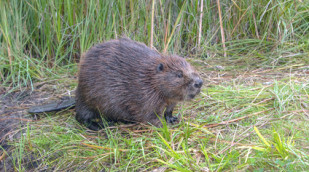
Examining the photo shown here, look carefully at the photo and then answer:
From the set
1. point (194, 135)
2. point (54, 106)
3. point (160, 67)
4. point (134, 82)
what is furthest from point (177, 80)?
point (54, 106)

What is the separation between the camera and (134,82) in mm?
2602

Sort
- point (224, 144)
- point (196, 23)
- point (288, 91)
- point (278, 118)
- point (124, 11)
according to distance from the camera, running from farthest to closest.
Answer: point (196, 23) < point (124, 11) < point (288, 91) < point (278, 118) < point (224, 144)

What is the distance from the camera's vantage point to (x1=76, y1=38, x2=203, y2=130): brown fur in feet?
8.38

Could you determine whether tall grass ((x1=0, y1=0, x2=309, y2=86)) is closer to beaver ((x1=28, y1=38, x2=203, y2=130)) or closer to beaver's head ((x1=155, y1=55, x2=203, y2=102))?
beaver ((x1=28, y1=38, x2=203, y2=130))

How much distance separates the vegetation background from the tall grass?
1cm

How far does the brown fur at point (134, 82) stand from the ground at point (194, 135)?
0.41ft

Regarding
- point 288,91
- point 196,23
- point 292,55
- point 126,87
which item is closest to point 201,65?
point 196,23

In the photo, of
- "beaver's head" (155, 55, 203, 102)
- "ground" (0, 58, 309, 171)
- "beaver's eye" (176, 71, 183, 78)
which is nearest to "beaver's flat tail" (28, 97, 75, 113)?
"ground" (0, 58, 309, 171)

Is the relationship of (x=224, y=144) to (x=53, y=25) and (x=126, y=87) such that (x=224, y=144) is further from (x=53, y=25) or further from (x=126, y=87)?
(x=53, y=25)

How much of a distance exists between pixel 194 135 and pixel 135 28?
5.74 ft

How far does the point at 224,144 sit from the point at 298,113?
677 mm

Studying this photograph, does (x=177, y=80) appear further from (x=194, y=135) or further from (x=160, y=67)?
(x=194, y=135)

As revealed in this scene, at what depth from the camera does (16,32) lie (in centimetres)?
369

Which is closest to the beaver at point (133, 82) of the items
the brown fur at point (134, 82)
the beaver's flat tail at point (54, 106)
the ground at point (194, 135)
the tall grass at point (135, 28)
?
the brown fur at point (134, 82)
